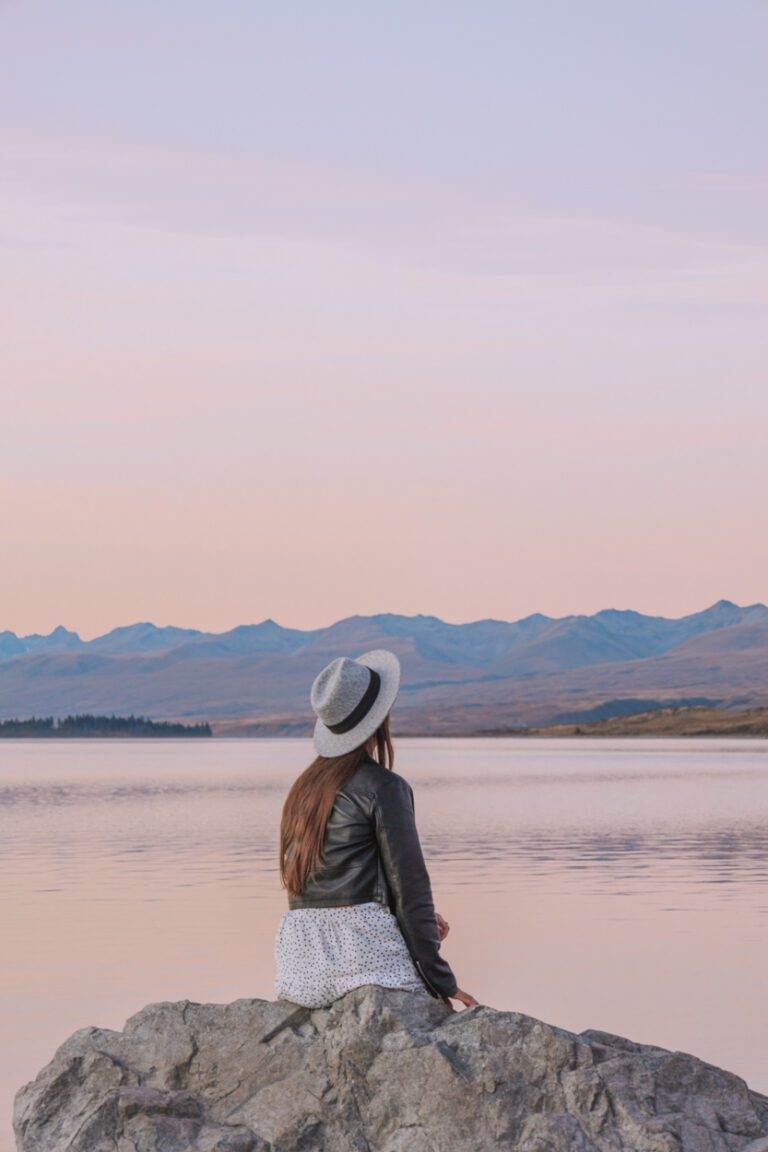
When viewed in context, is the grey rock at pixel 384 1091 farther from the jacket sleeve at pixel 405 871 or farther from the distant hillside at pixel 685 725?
the distant hillside at pixel 685 725

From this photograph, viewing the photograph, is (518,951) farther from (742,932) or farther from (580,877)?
(580,877)

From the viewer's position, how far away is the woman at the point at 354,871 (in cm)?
730

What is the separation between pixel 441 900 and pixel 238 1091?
12912 millimetres

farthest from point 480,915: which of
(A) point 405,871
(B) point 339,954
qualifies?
(A) point 405,871

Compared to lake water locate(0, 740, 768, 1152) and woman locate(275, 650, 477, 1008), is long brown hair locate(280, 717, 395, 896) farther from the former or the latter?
lake water locate(0, 740, 768, 1152)

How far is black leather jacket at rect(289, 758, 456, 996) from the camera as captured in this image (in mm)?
7273

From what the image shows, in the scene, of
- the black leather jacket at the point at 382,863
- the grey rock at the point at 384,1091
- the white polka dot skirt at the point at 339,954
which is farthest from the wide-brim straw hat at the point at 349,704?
the grey rock at the point at 384,1091

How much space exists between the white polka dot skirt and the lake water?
2601mm

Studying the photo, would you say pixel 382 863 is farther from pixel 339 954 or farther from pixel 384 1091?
pixel 384 1091

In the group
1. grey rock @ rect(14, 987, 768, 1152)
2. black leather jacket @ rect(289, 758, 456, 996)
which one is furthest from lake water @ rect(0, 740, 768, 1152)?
black leather jacket @ rect(289, 758, 456, 996)

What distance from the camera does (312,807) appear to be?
7410mm

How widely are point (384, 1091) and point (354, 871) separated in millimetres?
858

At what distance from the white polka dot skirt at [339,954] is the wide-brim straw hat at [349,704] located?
66cm

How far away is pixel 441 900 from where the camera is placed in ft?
66.6
